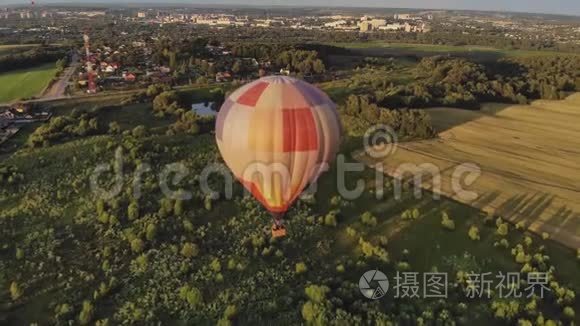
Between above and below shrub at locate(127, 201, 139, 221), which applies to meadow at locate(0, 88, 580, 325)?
below

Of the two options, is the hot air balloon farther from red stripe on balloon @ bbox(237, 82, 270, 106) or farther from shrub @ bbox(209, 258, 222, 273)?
shrub @ bbox(209, 258, 222, 273)

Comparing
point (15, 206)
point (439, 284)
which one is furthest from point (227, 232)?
point (15, 206)

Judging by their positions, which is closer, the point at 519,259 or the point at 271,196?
the point at 271,196

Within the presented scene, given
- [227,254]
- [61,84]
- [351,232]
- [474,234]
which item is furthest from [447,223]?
[61,84]

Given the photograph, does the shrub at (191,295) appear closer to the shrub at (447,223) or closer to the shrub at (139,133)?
the shrub at (447,223)

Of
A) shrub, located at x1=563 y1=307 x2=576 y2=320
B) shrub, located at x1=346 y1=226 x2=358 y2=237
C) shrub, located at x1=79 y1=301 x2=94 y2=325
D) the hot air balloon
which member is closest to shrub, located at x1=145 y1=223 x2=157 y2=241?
shrub, located at x1=79 y1=301 x2=94 y2=325

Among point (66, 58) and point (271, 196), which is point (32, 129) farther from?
point (66, 58)
